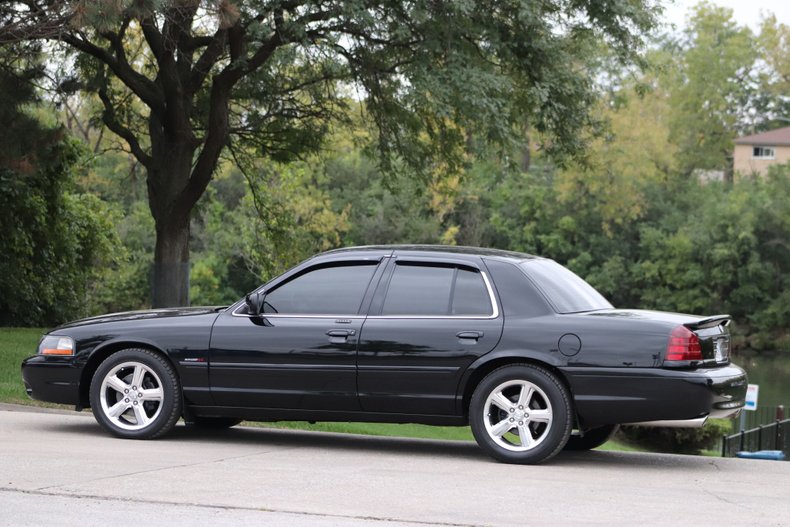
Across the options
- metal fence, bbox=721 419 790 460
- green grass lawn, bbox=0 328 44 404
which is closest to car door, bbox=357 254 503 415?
green grass lawn, bbox=0 328 44 404

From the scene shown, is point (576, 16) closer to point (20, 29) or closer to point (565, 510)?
point (20, 29)

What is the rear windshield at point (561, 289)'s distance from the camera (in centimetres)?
909

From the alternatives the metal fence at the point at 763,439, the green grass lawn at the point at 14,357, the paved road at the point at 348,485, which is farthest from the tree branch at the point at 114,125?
the metal fence at the point at 763,439

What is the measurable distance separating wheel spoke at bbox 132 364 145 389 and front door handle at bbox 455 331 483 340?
2632mm

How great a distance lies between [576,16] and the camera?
21266mm

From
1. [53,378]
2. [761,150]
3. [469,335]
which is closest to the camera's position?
[469,335]

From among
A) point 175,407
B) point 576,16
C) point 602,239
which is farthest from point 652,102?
point 175,407

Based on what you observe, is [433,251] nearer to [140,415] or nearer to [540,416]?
[540,416]

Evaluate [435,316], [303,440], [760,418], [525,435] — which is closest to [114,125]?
[303,440]

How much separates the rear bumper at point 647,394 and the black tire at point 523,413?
151 mm

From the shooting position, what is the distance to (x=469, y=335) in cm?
892

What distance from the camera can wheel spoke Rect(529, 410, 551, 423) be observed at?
8.66m

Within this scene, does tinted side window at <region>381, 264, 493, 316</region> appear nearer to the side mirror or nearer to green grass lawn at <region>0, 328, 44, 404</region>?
the side mirror

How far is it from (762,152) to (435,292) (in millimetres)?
85391
